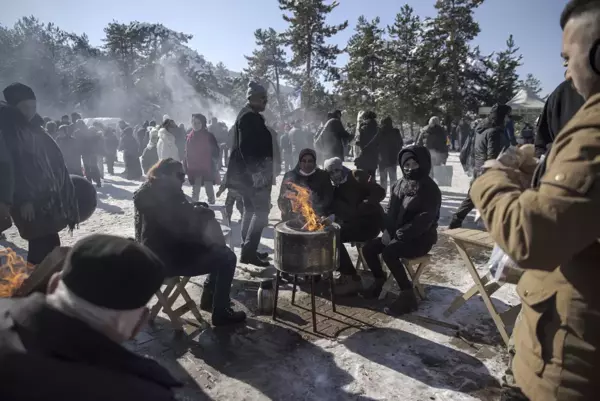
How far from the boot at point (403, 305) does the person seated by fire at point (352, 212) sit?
27.5 inches

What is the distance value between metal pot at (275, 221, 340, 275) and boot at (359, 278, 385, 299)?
1.07 metres

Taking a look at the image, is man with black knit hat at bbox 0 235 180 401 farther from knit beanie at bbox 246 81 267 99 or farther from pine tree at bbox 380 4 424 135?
pine tree at bbox 380 4 424 135

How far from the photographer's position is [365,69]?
31.8m

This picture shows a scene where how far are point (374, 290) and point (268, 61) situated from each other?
3538 centimetres

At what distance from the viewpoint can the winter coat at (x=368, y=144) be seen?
32.7ft

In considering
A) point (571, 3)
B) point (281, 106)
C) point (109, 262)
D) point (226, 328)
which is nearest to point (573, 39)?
point (571, 3)

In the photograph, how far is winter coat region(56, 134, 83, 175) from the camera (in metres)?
11.1

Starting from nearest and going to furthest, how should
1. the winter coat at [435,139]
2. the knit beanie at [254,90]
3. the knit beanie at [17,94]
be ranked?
the knit beanie at [17,94] → the knit beanie at [254,90] → the winter coat at [435,139]

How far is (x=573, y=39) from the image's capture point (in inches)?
52.4

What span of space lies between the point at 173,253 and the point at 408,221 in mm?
2672

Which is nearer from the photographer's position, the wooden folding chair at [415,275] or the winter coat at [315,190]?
the wooden folding chair at [415,275]

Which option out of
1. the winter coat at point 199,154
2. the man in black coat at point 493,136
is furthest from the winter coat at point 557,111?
the winter coat at point 199,154

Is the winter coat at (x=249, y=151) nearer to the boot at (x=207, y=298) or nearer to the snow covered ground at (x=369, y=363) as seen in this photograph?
the boot at (x=207, y=298)

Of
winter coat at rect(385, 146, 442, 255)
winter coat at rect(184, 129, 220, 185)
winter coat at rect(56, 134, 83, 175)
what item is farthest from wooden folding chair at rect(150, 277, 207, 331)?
winter coat at rect(56, 134, 83, 175)
